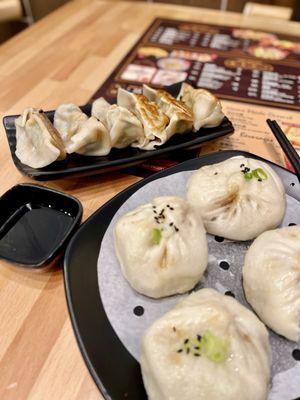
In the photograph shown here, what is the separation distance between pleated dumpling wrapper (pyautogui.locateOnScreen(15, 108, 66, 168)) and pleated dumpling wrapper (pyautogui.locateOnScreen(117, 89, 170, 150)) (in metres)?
0.37

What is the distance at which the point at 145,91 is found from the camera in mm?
1798

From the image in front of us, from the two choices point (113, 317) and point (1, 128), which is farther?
point (1, 128)

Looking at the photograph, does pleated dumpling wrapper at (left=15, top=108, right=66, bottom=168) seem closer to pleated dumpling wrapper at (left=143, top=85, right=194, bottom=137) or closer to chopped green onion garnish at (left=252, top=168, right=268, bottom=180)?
pleated dumpling wrapper at (left=143, top=85, right=194, bottom=137)

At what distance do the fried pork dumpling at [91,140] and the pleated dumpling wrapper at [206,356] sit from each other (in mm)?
834

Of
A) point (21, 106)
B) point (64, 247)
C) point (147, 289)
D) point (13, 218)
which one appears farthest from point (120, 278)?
point (21, 106)

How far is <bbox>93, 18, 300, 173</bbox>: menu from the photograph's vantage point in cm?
185

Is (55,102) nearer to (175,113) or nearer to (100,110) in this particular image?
(100,110)

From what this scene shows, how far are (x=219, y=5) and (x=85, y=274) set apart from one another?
4044mm

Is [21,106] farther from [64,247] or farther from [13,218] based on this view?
[64,247]

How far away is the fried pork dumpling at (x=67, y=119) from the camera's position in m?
1.57

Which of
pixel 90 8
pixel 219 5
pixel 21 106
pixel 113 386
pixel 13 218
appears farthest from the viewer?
pixel 219 5

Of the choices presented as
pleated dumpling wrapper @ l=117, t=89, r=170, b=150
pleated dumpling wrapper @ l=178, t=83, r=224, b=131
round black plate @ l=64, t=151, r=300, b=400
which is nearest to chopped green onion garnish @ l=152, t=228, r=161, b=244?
round black plate @ l=64, t=151, r=300, b=400

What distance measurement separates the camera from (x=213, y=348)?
815mm

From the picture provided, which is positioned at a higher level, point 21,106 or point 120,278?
point 21,106
